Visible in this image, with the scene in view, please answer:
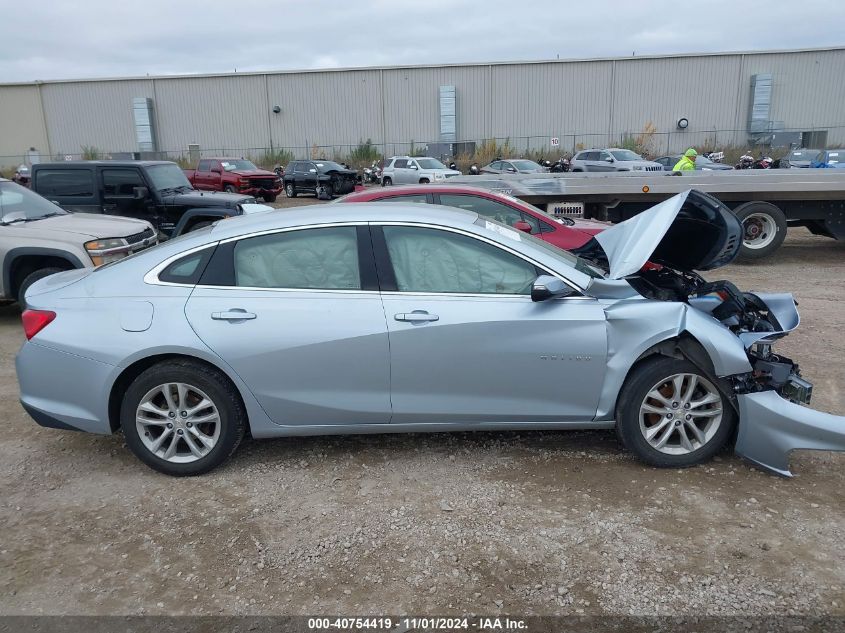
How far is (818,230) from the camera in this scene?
1144 cm

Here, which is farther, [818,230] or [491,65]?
[491,65]

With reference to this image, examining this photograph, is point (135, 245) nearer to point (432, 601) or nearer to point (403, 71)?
point (432, 601)

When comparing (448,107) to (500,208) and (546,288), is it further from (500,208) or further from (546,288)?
(546,288)

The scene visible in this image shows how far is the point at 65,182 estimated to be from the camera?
1102cm

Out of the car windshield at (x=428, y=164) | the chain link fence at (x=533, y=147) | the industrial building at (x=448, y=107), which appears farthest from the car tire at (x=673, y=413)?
the industrial building at (x=448, y=107)

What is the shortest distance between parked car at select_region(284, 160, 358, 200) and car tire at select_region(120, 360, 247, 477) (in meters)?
22.5

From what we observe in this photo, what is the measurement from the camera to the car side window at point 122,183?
1091 cm

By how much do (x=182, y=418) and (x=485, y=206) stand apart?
15.3 feet

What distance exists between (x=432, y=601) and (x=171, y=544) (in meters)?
1.41

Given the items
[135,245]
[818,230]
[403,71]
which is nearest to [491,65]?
[403,71]

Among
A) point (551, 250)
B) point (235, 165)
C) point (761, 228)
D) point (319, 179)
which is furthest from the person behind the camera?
point (319, 179)

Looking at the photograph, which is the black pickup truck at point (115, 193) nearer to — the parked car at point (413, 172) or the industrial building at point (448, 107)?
the parked car at point (413, 172)

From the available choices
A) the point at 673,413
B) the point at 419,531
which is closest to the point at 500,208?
the point at 673,413

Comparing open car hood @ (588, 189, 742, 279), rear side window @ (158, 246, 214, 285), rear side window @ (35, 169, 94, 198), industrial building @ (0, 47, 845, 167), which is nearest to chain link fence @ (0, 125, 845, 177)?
industrial building @ (0, 47, 845, 167)
